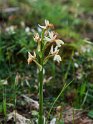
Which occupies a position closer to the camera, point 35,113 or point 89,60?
point 35,113

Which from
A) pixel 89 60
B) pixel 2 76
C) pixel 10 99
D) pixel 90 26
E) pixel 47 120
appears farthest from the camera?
pixel 90 26

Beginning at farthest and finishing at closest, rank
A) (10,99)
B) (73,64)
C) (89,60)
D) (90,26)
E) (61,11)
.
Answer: (90,26) → (61,11) → (89,60) → (73,64) → (10,99)

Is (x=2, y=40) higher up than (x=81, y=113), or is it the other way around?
(x=2, y=40)

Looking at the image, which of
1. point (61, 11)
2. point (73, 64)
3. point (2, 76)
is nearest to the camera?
point (2, 76)

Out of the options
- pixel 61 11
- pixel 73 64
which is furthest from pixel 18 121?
pixel 61 11

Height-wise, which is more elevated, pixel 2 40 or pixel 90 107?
pixel 2 40

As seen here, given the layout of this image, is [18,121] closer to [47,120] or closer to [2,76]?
[47,120]

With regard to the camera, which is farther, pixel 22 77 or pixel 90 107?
pixel 22 77

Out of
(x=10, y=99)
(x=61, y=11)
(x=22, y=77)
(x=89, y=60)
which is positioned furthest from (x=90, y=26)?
(x=10, y=99)

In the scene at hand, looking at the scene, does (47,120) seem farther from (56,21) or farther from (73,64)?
(56,21)
